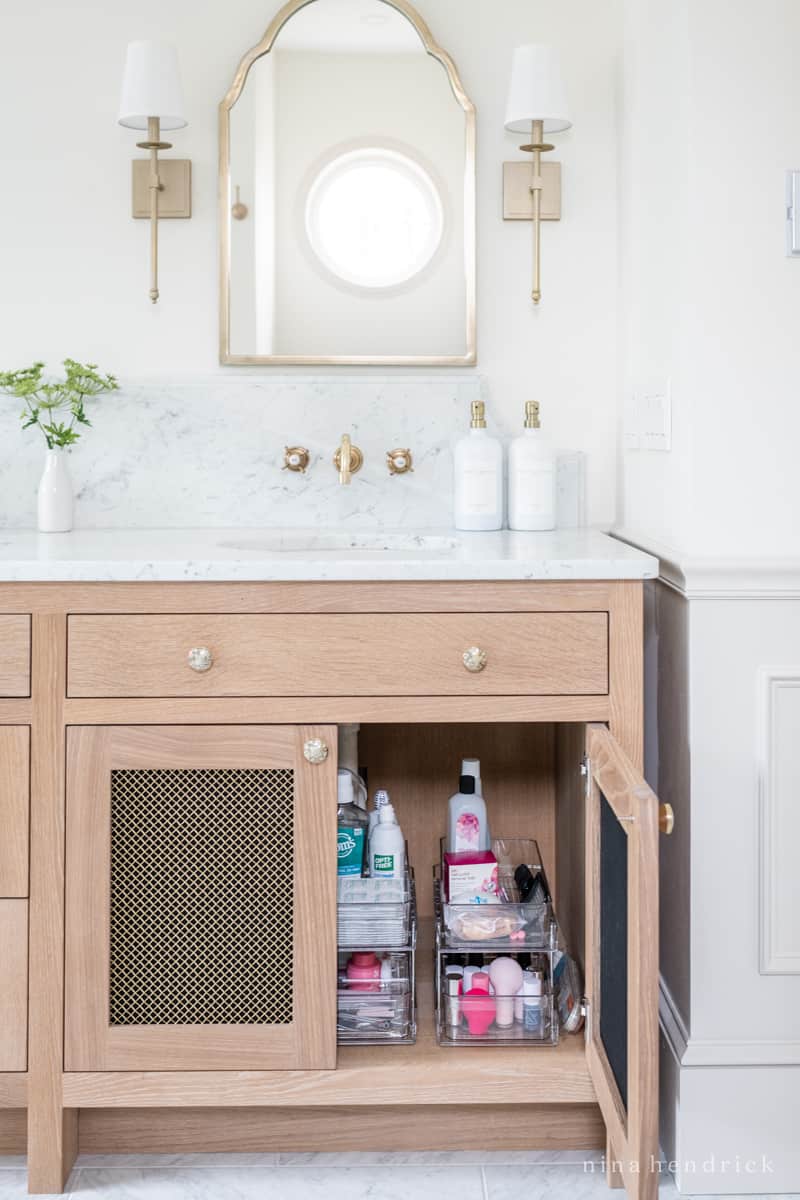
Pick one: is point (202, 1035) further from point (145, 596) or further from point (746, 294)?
point (746, 294)

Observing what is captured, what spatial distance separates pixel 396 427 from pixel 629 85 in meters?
0.74

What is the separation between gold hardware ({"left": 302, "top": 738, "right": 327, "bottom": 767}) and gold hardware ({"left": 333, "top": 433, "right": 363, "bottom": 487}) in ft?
2.09

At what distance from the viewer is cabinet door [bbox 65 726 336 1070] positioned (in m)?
1.71

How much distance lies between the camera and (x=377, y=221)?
2283mm

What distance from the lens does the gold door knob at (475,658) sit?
1.69 metres

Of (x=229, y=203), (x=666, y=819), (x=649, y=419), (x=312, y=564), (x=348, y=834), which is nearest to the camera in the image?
(x=666, y=819)

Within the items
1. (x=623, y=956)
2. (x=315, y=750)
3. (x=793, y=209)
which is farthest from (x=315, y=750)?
(x=793, y=209)

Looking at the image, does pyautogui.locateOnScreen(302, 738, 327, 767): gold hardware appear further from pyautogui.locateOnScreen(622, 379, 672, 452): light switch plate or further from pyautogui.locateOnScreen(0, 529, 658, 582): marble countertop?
pyautogui.locateOnScreen(622, 379, 672, 452): light switch plate

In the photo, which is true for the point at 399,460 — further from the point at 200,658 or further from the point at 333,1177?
the point at 333,1177

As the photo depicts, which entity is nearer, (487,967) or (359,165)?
(487,967)

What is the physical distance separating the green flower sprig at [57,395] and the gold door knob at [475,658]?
2.98 feet

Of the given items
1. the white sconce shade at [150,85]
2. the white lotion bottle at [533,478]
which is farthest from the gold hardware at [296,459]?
the white sconce shade at [150,85]

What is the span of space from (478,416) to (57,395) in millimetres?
795

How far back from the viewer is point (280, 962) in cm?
174
